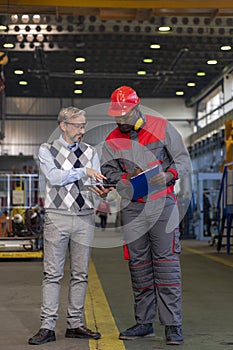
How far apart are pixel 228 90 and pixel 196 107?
6958 millimetres

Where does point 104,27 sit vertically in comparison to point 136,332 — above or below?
above

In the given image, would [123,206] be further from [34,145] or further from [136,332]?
[34,145]

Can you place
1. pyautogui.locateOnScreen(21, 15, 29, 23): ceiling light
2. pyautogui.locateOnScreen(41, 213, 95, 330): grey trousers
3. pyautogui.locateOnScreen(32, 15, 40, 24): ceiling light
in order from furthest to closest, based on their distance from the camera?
pyautogui.locateOnScreen(21, 15, 29, 23): ceiling light, pyautogui.locateOnScreen(32, 15, 40, 24): ceiling light, pyautogui.locateOnScreen(41, 213, 95, 330): grey trousers

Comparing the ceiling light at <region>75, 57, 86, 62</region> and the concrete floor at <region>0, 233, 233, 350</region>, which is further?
the ceiling light at <region>75, 57, 86, 62</region>

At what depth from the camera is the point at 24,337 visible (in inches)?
199

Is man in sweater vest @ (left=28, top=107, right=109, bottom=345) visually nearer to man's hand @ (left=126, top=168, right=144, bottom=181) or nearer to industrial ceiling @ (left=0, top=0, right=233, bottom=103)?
man's hand @ (left=126, top=168, right=144, bottom=181)

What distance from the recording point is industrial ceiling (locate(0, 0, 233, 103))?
39.1 ft

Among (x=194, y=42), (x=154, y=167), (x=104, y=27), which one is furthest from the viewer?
(x=194, y=42)

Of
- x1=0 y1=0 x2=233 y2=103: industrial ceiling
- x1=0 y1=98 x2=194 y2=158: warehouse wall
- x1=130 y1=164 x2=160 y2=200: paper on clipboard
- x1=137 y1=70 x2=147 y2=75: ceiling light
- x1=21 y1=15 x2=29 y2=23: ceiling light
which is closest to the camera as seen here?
x1=130 y1=164 x2=160 y2=200: paper on clipboard

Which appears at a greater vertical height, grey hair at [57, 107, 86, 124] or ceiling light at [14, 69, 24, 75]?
ceiling light at [14, 69, 24, 75]

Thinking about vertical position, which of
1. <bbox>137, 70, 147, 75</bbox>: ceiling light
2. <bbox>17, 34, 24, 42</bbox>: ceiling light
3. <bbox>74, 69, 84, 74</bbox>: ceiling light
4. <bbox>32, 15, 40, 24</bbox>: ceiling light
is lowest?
<bbox>32, 15, 40, 24</bbox>: ceiling light

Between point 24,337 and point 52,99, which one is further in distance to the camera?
point 52,99

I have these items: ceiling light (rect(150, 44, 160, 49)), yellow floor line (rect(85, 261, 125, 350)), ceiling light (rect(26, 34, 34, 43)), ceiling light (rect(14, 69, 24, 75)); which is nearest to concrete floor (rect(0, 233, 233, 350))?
yellow floor line (rect(85, 261, 125, 350))

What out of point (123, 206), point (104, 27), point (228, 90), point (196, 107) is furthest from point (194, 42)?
point (123, 206)
